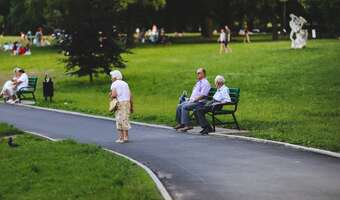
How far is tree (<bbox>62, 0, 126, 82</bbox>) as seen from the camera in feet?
114

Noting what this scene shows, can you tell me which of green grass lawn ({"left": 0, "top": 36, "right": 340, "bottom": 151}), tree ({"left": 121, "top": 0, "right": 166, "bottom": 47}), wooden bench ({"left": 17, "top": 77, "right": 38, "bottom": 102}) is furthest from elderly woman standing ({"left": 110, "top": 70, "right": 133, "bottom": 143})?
tree ({"left": 121, "top": 0, "right": 166, "bottom": 47})

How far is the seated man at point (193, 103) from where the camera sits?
1839 centimetres

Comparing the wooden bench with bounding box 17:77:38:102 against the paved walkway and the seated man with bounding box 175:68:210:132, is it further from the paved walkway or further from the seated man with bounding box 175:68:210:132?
the seated man with bounding box 175:68:210:132

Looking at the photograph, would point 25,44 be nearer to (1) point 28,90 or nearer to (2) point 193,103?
(1) point 28,90

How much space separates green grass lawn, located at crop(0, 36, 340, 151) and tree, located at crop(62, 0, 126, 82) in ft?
3.15

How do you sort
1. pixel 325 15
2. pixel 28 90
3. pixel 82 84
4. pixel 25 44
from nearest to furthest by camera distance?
pixel 28 90
pixel 82 84
pixel 25 44
pixel 325 15

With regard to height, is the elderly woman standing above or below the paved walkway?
above

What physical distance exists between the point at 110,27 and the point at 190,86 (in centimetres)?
702

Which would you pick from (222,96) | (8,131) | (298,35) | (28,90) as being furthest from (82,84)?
(222,96)

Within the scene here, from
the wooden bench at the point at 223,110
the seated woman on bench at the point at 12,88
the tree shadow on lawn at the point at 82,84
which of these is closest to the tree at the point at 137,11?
the tree shadow on lawn at the point at 82,84

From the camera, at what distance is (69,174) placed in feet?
38.2

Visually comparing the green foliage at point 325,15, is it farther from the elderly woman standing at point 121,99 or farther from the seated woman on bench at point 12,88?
the elderly woman standing at point 121,99

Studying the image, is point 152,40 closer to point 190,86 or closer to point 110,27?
point 110,27

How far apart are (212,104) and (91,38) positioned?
17.7 meters
